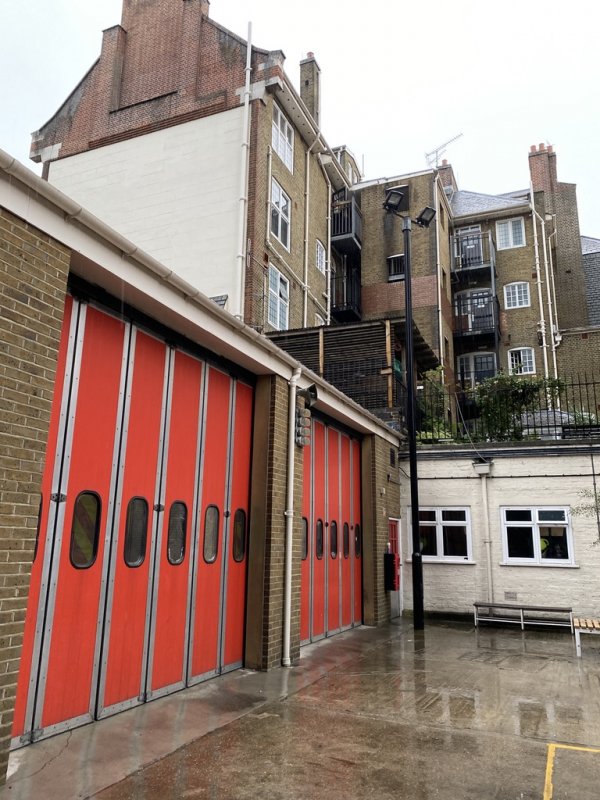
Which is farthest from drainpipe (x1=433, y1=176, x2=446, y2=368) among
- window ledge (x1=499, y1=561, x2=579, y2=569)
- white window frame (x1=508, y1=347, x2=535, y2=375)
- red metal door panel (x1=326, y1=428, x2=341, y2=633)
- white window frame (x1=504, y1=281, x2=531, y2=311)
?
red metal door panel (x1=326, y1=428, x2=341, y2=633)

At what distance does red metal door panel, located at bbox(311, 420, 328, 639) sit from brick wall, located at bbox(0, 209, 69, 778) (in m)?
6.12

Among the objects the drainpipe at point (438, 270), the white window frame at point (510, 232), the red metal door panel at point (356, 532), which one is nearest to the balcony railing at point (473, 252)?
the white window frame at point (510, 232)

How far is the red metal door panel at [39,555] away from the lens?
4363 mm

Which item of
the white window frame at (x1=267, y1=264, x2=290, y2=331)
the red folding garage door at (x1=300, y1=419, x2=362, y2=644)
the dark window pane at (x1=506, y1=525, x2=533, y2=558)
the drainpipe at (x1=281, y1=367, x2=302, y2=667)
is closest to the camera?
the drainpipe at (x1=281, y1=367, x2=302, y2=667)

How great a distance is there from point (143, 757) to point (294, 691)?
243 cm

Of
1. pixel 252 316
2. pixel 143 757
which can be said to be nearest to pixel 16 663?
pixel 143 757

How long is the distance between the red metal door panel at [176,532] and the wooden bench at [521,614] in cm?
762

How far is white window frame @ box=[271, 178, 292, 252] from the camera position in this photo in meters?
18.0

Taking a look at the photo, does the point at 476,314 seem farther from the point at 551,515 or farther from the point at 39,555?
the point at 39,555

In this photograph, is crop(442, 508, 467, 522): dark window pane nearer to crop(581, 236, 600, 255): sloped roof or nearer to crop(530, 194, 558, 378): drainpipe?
crop(530, 194, 558, 378): drainpipe

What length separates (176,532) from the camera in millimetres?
6359

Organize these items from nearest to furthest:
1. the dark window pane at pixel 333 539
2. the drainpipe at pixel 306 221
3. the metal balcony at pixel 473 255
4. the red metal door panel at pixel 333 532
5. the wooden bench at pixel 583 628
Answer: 1. the wooden bench at pixel 583 628
2. the red metal door panel at pixel 333 532
3. the dark window pane at pixel 333 539
4. the drainpipe at pixel 306 221
5. the metal balcony at pixel 473 255

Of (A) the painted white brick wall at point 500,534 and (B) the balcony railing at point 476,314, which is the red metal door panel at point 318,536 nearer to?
(A) the painted white brick wall at point 500,534

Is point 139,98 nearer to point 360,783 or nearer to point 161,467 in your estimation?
point 161,467
